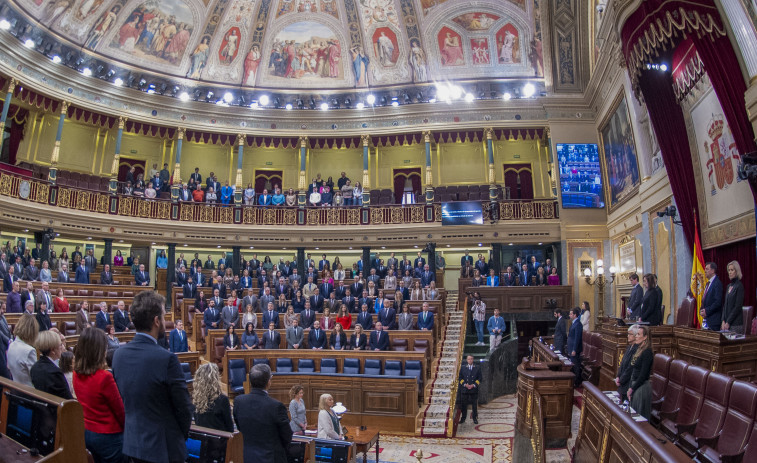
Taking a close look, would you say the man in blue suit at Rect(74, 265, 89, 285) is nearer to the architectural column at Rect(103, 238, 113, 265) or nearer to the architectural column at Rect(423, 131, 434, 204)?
the architectural column at Rect(103, 238, 113, 265)

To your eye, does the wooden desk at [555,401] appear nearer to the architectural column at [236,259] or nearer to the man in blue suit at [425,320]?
the man in blue suit at [425,320]

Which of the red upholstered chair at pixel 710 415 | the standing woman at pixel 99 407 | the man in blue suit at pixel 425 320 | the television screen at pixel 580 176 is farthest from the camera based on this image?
the television screen at pixel 580 176

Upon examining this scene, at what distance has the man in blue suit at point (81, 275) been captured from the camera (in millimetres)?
15234

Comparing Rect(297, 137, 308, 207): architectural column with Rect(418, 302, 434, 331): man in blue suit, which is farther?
Rect(297, 137, 308, 207): architectural column

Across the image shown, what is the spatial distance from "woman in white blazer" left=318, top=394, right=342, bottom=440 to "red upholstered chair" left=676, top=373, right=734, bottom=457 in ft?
11.9

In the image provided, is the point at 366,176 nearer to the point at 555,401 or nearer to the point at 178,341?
the point at 178,341

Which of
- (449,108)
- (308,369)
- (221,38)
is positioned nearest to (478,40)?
(449,108)

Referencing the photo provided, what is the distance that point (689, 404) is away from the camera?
484 cm

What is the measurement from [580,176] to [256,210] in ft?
37.1

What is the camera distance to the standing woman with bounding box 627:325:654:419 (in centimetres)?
460

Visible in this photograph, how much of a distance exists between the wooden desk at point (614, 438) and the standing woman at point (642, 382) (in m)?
0.39

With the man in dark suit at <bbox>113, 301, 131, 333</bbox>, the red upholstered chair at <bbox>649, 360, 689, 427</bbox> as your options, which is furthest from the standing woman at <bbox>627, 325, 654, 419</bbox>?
the man in dark suit at <bbox>113, 301, 131, 333</bbox>

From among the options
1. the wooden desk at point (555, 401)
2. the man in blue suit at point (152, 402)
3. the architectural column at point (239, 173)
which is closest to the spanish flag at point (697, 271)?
the wooden desk at point (555, 401)

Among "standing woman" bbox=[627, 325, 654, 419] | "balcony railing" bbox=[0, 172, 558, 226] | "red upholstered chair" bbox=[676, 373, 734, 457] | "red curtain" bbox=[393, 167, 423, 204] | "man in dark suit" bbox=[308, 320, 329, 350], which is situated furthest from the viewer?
"red curtain" bbox=[393, 167, 423, 204]
